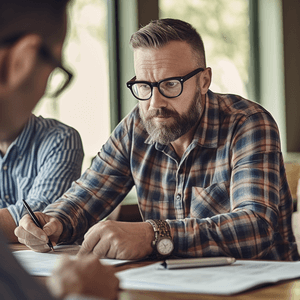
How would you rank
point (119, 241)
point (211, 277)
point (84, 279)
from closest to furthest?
point (84, 279) < point (211, 277) < point (119, 241)

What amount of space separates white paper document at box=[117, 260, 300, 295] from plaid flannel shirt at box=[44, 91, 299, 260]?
22 centimetres

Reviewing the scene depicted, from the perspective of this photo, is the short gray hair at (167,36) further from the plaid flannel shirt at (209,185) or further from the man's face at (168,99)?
the plaid flannel shirt at (209,185)

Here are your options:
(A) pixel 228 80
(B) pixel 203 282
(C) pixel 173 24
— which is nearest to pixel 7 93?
(B) pixel 203 282

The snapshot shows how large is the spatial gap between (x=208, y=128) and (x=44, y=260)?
0.82 metres

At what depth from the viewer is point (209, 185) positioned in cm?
165

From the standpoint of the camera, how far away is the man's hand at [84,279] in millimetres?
623

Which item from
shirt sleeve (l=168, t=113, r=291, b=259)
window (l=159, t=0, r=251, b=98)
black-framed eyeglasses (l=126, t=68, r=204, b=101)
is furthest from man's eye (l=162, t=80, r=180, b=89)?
window (l=159, t=0, r=251, b=98)

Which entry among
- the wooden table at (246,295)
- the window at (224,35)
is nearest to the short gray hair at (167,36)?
the wooden table at (246,295)

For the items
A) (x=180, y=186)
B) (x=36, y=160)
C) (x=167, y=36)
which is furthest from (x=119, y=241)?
(x=36, y=160)

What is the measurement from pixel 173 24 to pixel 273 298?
3.92 ft

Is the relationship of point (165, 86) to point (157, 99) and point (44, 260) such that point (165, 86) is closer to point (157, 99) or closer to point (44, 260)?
point (157, 99)

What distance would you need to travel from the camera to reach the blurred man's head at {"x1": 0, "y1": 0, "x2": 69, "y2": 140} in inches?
17.7

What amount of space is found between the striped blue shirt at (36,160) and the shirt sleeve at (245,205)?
29.5 inches

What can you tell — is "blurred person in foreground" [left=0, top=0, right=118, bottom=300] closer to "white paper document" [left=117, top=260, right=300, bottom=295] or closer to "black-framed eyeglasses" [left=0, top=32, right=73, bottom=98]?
"black-framed eyeglasses" [left=0, top=32, right=73, bottom=98]
